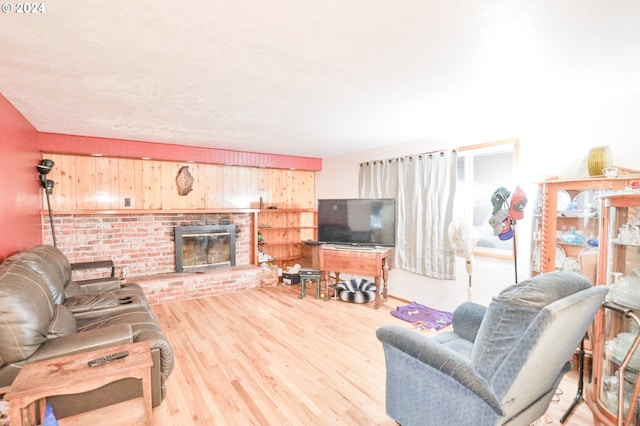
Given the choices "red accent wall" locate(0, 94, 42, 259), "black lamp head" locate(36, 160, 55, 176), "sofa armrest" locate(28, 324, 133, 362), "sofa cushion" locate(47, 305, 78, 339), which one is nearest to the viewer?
"sofa armrest" locate(28, 324, 133, 362)

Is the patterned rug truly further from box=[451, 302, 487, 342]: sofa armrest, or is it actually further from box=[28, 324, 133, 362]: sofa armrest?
box=[28, 324, 133, 362]: sofa armrest

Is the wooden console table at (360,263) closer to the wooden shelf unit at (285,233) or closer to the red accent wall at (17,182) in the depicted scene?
the wooden shelf unit at (285,233)

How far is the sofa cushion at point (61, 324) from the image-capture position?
1.95 m

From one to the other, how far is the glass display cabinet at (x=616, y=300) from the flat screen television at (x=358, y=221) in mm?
2438

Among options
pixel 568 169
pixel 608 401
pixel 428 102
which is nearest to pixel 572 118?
pixel 568 169

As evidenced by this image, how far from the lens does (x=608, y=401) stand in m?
1.81

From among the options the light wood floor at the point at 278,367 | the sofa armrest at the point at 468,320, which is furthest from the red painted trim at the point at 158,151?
the sofa armrest at the point at 468,320

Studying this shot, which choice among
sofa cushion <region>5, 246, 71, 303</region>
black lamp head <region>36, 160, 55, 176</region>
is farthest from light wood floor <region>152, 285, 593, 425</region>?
black lamp head <region>36, 160, 55, 176</region>

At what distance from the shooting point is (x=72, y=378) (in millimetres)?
1506

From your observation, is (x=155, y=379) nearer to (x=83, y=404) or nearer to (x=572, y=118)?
(x=83, y=404)

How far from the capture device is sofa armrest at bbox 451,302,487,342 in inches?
82.2

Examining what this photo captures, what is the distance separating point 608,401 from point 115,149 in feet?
18.1

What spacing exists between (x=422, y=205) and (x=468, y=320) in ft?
6.96

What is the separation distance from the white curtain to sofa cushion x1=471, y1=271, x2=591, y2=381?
2421mm
